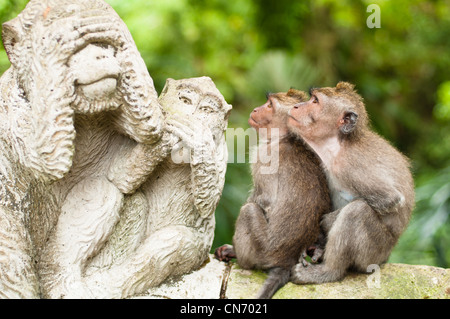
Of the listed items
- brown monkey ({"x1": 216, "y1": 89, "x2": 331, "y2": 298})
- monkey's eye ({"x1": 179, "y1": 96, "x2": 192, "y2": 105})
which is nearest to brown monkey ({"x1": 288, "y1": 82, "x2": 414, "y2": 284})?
brown monkey ({"x1": 216, "y1": 89, "x2": 331, "y2": 298})

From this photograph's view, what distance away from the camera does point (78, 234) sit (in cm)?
300

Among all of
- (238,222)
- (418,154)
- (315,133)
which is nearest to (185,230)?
(238,222)

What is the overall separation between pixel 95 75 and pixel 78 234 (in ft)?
3.30

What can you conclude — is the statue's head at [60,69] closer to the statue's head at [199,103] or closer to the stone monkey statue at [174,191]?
the stone monkey statue at [174,191]

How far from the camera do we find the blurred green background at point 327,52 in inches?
270

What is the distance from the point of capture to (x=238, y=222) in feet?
12.4

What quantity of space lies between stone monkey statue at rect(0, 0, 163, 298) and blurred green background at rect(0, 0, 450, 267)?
11.0 ft

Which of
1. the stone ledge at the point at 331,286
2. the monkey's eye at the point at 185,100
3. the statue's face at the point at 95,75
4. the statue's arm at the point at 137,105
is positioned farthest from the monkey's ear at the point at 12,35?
the stone ledge at the point at 331,286

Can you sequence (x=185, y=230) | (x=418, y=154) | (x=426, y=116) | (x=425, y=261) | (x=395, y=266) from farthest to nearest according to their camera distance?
(x=426, y=116) < (x=418, y=154) < (x=425, y=261) < (x=395, y=266) < (x=185, y=230)

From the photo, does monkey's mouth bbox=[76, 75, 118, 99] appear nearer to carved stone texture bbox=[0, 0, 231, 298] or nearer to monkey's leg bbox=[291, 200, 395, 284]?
carved stone texture bbox=[0, 0, 231, 298]

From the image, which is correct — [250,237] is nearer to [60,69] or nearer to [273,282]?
[273,282]

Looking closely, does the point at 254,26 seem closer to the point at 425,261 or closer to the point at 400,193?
the point at 425,261

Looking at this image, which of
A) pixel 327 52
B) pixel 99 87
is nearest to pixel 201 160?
pixel 99 87

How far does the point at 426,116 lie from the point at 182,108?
871 centimetres
